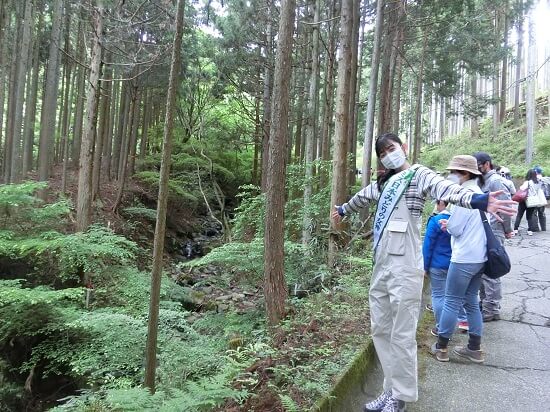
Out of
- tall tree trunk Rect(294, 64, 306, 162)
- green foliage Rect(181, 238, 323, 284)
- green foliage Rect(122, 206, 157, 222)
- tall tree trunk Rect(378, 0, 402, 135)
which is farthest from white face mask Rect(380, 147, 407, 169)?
green foliage Rect(122, 206, 157, 222)

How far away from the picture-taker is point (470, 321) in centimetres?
420

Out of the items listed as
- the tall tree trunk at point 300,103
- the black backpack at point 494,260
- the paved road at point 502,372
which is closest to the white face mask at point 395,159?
the black backpack at point 494,260

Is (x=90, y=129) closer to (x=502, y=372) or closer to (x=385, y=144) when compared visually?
(x=385, y=144)

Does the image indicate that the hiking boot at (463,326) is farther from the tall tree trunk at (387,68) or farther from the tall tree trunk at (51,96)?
the tall tree trunk at (51,96)

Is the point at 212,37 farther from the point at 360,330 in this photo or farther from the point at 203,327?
the point at 360,330

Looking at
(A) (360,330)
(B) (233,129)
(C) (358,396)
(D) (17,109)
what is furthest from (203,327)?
(B) (233,129)

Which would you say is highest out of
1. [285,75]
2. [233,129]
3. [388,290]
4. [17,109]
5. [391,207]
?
[233,129]

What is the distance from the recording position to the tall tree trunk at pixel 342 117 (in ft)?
24.2

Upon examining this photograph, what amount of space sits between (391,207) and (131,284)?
5816 millimetres

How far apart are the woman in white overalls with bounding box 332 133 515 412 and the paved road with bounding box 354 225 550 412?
55 centimetres

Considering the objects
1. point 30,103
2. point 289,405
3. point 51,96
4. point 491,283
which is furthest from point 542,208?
point 30,103

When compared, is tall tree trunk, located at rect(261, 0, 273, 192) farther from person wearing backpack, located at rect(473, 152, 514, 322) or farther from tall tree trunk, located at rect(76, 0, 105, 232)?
person wearing backpack, located at rect(473, 152, 514, 322)

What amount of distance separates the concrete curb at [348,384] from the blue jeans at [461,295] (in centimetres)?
76

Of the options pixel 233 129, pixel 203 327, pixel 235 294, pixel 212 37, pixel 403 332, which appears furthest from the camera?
pixel 233 129
